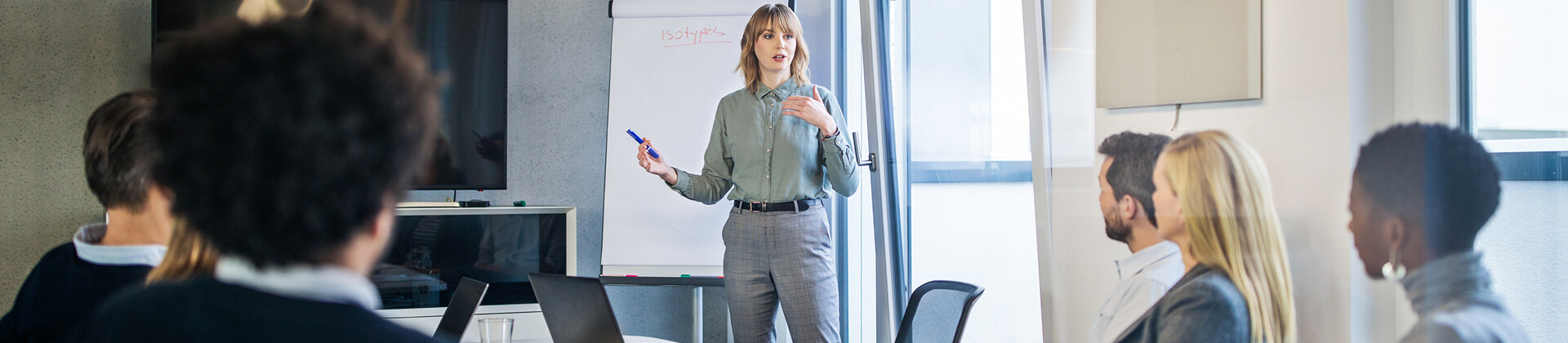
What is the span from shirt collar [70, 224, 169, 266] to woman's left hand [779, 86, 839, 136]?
145cm

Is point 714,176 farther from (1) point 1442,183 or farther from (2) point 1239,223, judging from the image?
(1) point 1442,183

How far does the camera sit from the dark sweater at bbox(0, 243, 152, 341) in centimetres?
143

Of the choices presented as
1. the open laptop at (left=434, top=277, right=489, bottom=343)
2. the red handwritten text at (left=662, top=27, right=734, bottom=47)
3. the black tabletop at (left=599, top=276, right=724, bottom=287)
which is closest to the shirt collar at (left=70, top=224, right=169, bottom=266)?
the open laptop at (left=434, top=277, right=489, bottom=343)

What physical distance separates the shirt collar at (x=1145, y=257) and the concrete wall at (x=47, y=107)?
3658mm

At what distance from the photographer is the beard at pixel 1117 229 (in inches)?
55.0

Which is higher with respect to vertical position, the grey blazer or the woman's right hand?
the woman's right hand

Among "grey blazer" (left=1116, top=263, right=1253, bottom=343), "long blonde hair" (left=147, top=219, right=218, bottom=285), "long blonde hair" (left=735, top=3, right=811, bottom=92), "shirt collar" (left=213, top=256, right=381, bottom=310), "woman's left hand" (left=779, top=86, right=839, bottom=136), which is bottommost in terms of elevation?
"grey blazer" (left=1116, top=263, right=1253, bottom=343)

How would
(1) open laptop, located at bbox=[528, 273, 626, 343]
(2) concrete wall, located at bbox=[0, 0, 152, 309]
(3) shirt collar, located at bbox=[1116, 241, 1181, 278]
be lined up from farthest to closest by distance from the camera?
(2) concrete wall, located at bbox=[0, 0, 152, 309]
(1) open laptop, located at bbox=[528, 273, 626, 343]
(3) shirt collar, located at bbox=[1116, 241, 1181, 278]

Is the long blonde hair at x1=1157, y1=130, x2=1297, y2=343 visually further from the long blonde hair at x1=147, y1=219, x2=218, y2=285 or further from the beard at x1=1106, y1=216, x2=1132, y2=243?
the long blonde hair at x1=147, y1=219, x2=218, y2=285

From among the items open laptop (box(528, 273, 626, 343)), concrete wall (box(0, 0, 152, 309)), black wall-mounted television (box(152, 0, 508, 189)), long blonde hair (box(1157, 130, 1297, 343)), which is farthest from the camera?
black wall-mounted television (box(152, 0, 508, 189))

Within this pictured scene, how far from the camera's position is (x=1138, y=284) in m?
1.35

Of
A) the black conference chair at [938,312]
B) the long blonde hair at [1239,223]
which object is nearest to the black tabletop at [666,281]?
the black conference chair at [938,312]

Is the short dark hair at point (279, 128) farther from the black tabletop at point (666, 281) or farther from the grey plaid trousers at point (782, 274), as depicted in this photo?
the black tabletop at point (666, 281)

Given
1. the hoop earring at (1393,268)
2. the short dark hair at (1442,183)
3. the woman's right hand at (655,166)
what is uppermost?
the woman's right hand at (655,166)
